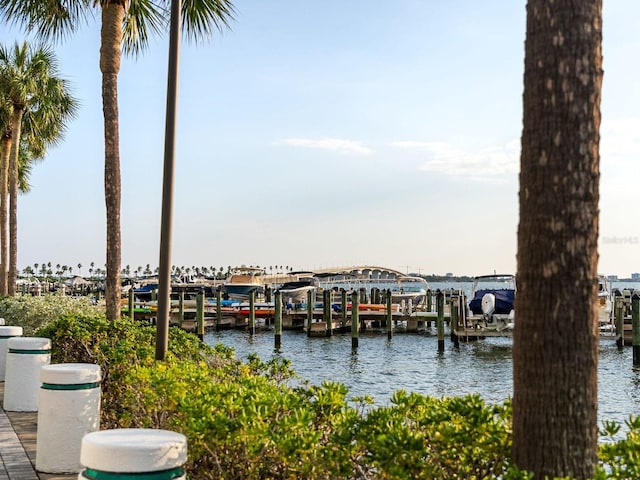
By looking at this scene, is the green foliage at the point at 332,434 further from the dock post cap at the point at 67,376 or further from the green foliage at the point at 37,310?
the green foliage at the point at 37,310

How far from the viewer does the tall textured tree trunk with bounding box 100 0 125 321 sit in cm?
1398

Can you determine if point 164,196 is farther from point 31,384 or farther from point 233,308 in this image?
point 233,308

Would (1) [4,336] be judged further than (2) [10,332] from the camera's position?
Yes

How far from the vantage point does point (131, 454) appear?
4035 millimetres

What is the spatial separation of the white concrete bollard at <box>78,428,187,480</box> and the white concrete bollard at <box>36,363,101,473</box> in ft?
8.56

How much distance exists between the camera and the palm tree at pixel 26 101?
2639 cm

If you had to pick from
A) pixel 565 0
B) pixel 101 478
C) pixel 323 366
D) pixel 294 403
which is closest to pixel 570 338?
pixel 565 0

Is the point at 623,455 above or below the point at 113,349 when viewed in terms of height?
below

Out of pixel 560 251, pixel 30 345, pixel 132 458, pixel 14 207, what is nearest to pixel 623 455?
pixel 560 251

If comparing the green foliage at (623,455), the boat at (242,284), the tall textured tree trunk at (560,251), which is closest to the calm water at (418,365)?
the green foliage at (623,455)

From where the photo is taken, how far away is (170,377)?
6480mm

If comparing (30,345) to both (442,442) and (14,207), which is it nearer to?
(442,442)

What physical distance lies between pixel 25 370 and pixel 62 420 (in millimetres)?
3410

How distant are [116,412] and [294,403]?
383 cm
